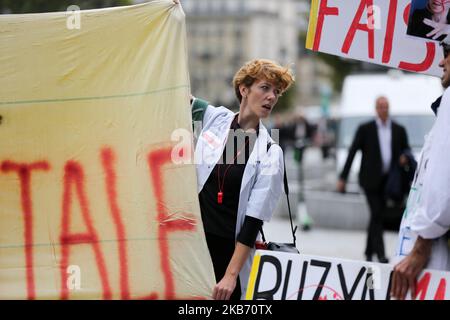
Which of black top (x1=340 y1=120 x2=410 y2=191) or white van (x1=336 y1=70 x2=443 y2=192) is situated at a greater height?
black top (x1=340 y1=120 x2=410 y2=191)

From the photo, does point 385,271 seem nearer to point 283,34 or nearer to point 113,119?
point 113,119

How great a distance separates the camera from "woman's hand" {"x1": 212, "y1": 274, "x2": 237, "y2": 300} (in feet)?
13.1

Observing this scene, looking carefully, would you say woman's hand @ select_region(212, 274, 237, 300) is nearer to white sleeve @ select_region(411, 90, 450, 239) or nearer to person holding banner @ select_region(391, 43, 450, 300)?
person holding banner @ select_region(391, 43, 450, 300)

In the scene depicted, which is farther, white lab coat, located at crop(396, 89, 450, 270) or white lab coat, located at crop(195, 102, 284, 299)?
white lab coat, located at crop(195, 102, 284, 299)

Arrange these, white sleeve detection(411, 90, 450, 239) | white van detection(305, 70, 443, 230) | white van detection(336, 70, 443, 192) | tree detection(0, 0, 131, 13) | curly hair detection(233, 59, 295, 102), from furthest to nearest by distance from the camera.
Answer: white van detection(336, 70, 443, 192)
white van detection(305, 70, 443, 230)
tree detection(0, 0, 131, 13)
curly hair detection(233, 59, 295, 102)
white sleeve detection(411, 90, 450, 239)

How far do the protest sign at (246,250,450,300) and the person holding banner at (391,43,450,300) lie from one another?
52mm

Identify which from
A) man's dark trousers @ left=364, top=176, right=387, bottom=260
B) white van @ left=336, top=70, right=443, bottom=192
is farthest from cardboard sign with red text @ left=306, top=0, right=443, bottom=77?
white van @ left=336, top=70, right=443, bottom=192

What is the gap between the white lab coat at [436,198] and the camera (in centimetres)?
317

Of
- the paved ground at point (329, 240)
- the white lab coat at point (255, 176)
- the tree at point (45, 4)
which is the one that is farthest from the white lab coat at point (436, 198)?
the tree at point (45, 4)

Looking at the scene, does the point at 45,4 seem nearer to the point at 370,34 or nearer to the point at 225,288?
the point at 370,34

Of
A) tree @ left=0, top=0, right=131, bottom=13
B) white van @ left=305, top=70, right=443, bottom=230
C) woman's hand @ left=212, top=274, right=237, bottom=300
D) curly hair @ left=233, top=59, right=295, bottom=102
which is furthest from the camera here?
white van @ left=305, top=70, right=443, bottom=230

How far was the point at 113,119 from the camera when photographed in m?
4.11

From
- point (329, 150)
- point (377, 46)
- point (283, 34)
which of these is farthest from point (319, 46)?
point (283, 34)

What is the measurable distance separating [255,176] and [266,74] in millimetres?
506
